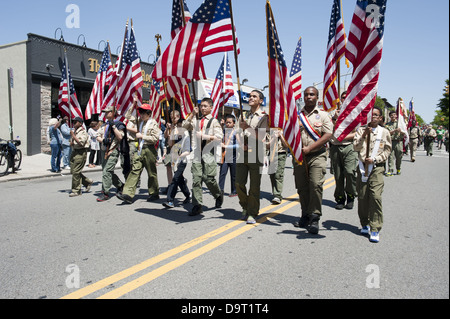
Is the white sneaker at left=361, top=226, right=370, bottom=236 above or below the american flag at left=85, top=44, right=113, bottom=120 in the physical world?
below

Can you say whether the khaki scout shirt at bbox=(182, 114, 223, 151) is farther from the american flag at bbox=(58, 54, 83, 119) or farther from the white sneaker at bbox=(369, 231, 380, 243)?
the american flag at bbox=(58, 54, 83, 119)

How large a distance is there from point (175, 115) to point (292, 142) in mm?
3229

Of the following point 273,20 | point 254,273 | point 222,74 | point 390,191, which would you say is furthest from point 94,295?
point 222,74

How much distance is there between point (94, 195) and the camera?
827cm

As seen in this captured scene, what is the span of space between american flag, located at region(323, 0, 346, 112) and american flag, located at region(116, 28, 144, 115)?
4331mm

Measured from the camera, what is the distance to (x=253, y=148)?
5656 millimetres

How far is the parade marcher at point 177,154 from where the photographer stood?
22.7ft

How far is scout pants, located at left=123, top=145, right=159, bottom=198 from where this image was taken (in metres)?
7.11

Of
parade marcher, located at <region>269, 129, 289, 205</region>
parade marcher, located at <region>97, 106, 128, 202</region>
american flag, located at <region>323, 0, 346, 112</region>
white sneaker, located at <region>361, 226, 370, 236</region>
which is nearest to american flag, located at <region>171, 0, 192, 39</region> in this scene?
parade marcher, located at <region>97, 106, 128, 202</region>

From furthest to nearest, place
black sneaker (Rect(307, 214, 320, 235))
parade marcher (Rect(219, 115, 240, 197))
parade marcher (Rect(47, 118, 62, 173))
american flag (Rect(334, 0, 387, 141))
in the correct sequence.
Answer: parade marcher (Rect(47, 118, 62, 173)) → parade marcher (Rect(219, 115, 240, 197)) → black sneaker (Rect(307, 214, 320, 235)) → american flag (Rect(334, 0, 387, 141))

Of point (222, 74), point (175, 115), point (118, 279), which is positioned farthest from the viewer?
point (222, 74)

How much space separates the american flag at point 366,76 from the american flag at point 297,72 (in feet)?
18.6

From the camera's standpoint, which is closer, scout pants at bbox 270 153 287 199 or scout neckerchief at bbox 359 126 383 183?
scout neckerchief at bbox 359 126 383 183
